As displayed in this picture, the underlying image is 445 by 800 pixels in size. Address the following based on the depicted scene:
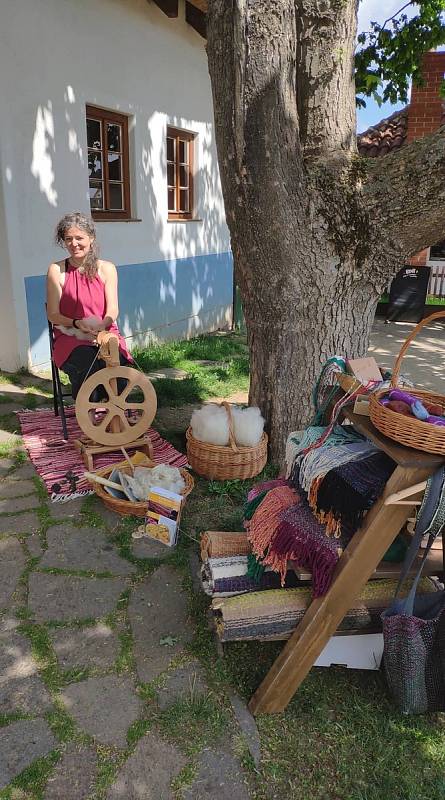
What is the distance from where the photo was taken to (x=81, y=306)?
3.93 m

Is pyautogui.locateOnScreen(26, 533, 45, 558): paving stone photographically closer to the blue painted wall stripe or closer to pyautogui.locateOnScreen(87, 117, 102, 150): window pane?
the blue painted wall stripe

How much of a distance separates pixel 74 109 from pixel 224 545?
4.89m

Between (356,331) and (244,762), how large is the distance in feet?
7.77

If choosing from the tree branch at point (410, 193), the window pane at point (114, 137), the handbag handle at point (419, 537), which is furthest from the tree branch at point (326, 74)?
the window pane at point (114, 137)

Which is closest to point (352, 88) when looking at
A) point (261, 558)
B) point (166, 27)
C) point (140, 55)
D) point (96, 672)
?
point (261, 558)

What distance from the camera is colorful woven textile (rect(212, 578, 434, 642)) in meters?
1.86

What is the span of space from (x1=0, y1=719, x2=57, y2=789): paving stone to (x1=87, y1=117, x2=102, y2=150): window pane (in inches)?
223

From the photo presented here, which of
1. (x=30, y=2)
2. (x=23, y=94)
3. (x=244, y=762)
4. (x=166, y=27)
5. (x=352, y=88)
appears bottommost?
(x=244, y=762)

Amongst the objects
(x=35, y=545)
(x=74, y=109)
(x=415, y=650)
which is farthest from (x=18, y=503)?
(x=74, y=109)

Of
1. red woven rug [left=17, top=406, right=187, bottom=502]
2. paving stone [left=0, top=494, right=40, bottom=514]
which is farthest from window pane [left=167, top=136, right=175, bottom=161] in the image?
paving stone [left=0, top=494, right=40, bottom=514]

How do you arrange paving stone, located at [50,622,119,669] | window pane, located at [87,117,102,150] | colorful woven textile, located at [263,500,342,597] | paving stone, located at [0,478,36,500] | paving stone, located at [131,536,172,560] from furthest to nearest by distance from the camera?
1. window pane, located at [87,117,102,150]
2. paving stone, located at [0,478,36,500]
3. paving stone, located at [131,536,172,560]
4. paving stone, located at [50,622,119,669]
5. colorful woven textile, located at [263,500,342,597]

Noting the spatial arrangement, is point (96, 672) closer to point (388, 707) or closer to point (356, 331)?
point (388, 707)

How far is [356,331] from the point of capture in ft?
11.0

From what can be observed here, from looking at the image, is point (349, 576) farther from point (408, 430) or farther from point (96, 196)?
point (96, 196)
